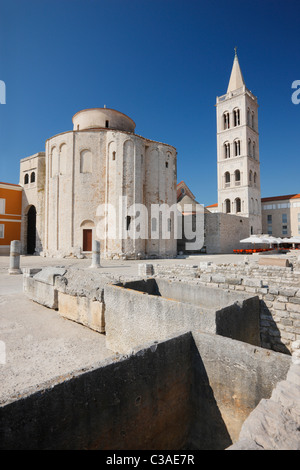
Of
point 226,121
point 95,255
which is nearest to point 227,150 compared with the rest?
point 226,121

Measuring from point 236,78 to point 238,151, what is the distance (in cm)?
1165

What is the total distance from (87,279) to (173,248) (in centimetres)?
2033

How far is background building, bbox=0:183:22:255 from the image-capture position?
1030 inches

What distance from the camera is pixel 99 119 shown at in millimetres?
24797

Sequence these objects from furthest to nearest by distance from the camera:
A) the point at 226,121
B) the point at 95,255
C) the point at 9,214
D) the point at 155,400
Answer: the point at 226,121 → the point at 9,214 → the point at 95,255 → the point at 155,400

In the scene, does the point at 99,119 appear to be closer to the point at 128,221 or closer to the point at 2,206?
the point at 128,221

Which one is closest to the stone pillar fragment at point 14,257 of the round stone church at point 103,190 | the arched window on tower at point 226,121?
the round stone church at point 103,190

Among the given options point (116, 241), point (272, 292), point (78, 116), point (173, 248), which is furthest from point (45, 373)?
point (78, 116)

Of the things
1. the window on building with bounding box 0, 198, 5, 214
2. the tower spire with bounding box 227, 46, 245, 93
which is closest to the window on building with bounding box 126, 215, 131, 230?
the window on building with bounding box 0, 198, 5, 214

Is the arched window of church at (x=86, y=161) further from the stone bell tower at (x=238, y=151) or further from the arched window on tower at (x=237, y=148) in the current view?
the arched window on tower at (x=237, y=148)

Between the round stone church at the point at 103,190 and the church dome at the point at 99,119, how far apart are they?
0.09 m

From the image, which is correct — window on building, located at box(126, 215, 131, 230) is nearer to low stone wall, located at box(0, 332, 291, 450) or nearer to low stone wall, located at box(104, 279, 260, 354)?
low stone wall, located at box(104, 279, 260, 354)

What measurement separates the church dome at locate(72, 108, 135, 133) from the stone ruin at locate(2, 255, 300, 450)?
78.5 ft

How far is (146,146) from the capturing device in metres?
25.0
